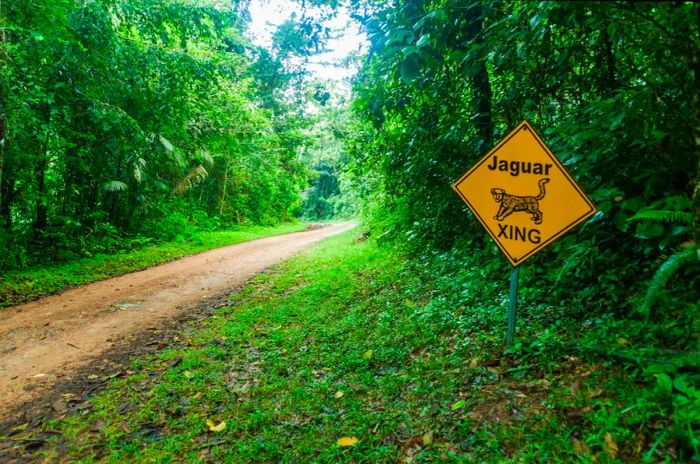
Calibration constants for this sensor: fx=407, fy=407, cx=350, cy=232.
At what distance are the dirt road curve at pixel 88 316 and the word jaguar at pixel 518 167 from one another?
17.4ft

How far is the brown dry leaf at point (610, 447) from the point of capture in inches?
96.9

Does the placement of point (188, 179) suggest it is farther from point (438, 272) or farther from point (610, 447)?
point (610, 447)

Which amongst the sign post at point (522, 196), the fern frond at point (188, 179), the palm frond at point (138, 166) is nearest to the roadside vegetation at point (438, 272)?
the sign post at point (522, 196)

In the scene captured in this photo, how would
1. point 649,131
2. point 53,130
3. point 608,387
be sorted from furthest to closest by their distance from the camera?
point 53,130 → point 649,131 → point 608,387

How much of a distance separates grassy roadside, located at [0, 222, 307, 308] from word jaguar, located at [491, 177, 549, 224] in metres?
8.78

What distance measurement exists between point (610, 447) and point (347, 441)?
183 cm

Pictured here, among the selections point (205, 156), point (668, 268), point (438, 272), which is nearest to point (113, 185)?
point (205, 156)

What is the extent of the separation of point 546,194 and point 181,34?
10784 mm

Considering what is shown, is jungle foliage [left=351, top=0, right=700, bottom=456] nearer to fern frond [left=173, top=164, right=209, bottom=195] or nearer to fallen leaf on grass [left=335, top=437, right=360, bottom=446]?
fallen leaf on grass [left=335, top=437, right=360, bottom=446]

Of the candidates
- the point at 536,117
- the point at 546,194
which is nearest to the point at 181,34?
the point at 536,117

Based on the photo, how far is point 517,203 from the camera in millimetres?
3631

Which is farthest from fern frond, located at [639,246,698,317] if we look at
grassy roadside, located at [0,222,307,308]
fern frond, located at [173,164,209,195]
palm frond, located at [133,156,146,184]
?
fern frond, located at [173,164,209,195]

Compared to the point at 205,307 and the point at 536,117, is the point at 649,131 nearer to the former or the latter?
the point at 536,117

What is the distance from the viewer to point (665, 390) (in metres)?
2.58
